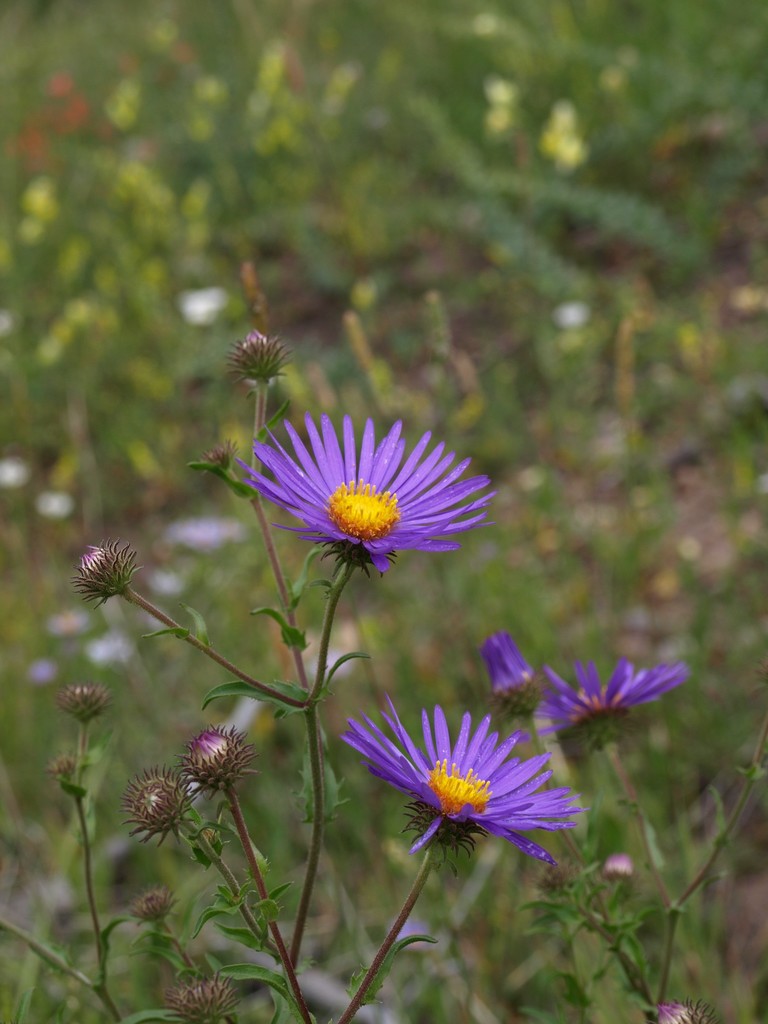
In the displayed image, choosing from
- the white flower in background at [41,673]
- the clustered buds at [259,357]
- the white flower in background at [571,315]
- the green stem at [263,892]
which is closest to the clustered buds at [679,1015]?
the green stem at [263,892]

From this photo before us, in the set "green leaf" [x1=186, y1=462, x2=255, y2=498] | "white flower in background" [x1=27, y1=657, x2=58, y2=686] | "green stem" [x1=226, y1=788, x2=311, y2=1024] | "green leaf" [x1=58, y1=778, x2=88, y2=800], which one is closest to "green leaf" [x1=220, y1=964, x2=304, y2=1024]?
"green stem" [x1=226, y1=788, x2=311, y2=1024]

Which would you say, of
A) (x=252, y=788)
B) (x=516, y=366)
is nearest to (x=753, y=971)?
(x=252, y=788)

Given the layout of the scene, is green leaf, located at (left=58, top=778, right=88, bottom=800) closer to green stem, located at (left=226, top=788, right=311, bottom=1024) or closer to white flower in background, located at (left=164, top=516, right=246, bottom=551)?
green stem, located at (left=226, top=788, right=311, bottom=1024)

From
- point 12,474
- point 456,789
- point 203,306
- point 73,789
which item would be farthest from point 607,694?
point 203,306

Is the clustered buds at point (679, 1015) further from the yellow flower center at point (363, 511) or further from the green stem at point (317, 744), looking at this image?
the yellow flower center at point (363, 511)

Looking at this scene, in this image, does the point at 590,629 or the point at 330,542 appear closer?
the point at 330,542

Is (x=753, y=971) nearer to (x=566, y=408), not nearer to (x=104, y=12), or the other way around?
(x=566, y=408)
